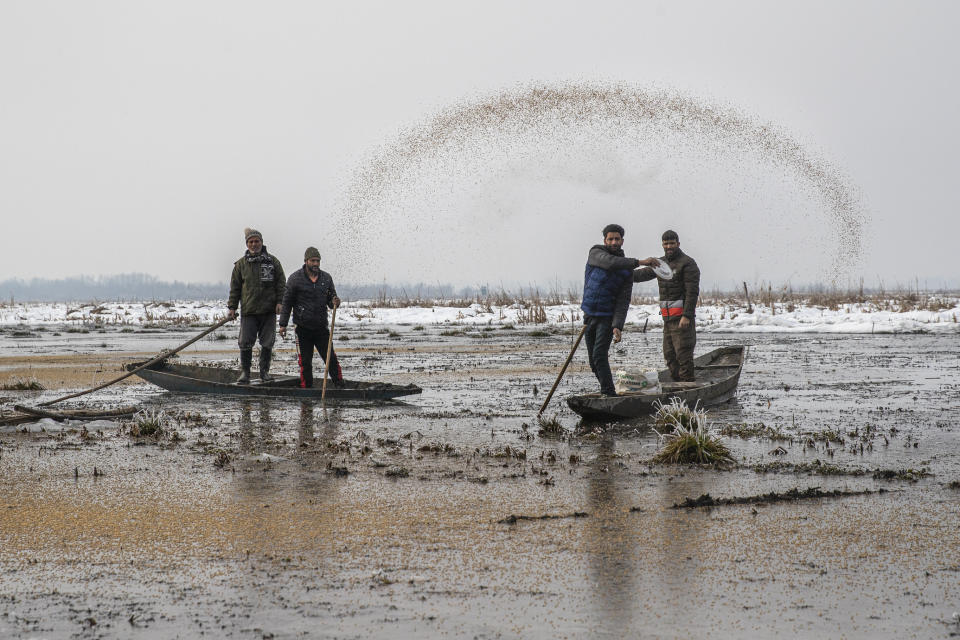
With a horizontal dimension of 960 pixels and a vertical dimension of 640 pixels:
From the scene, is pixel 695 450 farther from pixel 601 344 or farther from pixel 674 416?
pixel 601 344

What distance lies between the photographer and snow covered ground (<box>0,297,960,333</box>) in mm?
35688

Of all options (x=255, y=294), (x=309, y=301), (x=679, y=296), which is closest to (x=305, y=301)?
(x=309, y=301)

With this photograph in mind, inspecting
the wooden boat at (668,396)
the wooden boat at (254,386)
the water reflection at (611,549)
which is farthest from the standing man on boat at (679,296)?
the water reflection at (611,549)

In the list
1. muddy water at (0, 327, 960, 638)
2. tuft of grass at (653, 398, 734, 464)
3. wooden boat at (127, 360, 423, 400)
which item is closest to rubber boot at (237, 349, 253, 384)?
wooden boat at (127, 360, 423, 400)

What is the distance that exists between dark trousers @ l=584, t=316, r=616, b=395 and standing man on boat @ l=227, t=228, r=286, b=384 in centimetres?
529

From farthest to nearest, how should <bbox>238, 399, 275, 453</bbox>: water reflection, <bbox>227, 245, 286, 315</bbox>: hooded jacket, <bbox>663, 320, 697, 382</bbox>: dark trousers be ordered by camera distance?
<bbox>227, 245, 286, 315</bbox>: hooded jacket → <bbox>663, 320, 697, 382</bbox>: dark trousers → <bbox>238, 399, 275, 453</bbox>: water reflection

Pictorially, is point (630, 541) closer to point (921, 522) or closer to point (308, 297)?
point (921, 522)

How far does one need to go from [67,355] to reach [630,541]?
22327 mm

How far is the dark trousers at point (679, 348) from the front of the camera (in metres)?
11.8

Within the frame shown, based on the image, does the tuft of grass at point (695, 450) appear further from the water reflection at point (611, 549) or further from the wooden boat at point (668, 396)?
the wooden boat at point (668, 396)

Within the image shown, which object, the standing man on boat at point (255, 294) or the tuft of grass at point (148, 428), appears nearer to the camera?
the tuft of grass at point (148, 428)

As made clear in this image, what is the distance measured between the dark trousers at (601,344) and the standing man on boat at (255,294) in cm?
529

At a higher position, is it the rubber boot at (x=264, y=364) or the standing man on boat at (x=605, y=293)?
the standing man on boat at (x=605, y=293)

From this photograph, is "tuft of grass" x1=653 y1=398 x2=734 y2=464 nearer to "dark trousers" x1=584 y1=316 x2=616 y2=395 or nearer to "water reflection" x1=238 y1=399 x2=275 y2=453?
"dark trousers" x1=584 y1=316 x2=616 y2=395
